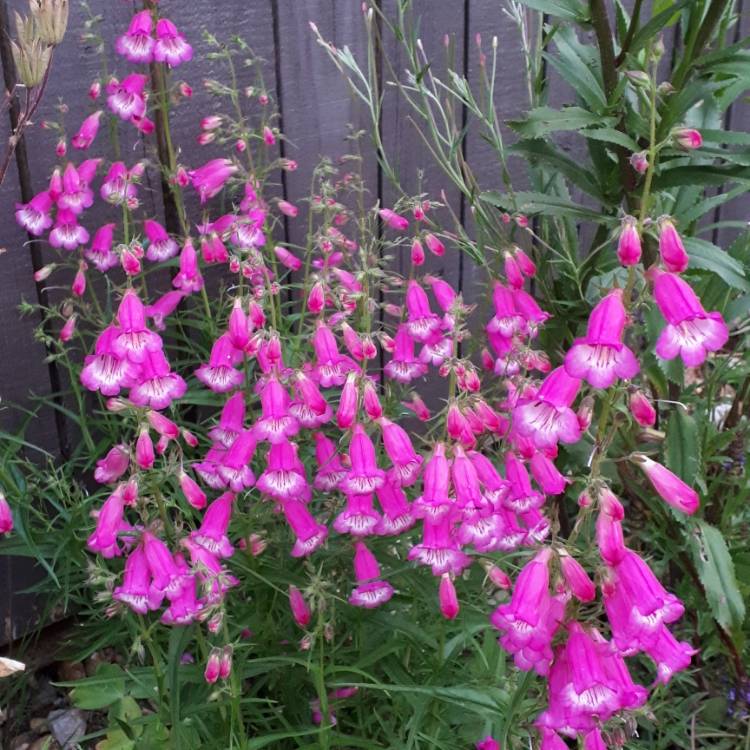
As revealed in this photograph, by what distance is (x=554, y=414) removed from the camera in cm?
136

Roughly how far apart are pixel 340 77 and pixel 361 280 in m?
1.11

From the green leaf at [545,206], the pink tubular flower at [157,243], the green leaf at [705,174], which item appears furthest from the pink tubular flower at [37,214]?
the green leaf at [705,174]

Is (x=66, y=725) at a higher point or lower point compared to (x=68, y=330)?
lower

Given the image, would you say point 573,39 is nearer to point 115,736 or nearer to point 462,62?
point 462,62

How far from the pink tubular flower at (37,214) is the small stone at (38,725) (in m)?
1.17

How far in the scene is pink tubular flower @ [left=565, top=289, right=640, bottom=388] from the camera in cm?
124

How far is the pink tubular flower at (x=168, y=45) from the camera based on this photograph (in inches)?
80.9

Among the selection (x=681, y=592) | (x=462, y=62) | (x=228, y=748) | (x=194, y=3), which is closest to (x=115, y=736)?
(x=228, y=748)

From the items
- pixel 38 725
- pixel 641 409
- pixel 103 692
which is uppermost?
pixel 641 409

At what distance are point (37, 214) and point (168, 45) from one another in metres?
0.46

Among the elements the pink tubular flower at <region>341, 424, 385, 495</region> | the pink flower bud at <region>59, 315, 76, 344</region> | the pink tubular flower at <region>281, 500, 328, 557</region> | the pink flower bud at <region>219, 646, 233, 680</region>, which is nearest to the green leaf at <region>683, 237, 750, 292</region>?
the pink tubular flower at <region>341, 424, 385, 495</region>

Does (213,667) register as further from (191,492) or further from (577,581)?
(577,581)

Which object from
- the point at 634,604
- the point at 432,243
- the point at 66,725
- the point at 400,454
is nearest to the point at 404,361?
the point at 432,243

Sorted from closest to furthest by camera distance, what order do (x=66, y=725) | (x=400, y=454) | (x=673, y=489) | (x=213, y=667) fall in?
1. (x=673, y=489)
2. (x=213, y=667)
3. (x=400, y=454)
4. (x=66, y=725)
